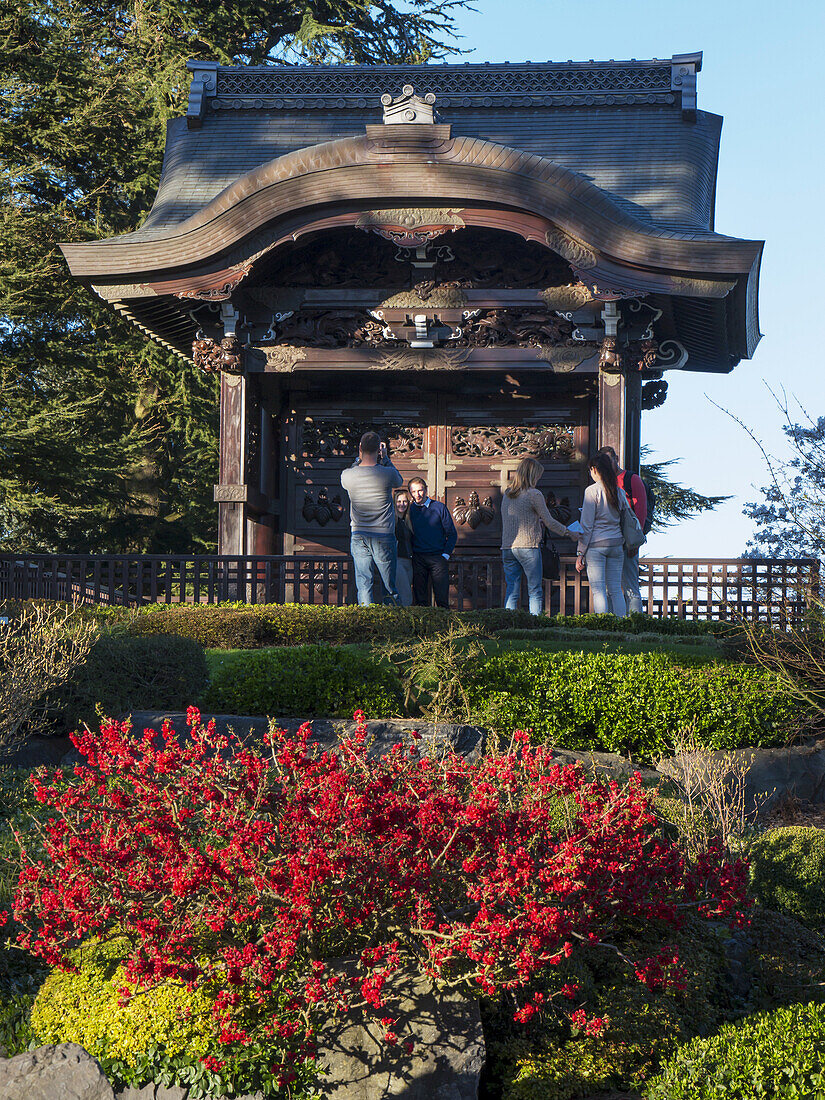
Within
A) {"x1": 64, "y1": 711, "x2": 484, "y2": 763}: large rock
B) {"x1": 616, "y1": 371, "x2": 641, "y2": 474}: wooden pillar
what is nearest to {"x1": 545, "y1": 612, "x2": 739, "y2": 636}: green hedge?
{"x1": 616, "y1": 371, "x2": 641, "y2": 474}: wooden pillar

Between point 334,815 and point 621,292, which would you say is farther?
point 621,292

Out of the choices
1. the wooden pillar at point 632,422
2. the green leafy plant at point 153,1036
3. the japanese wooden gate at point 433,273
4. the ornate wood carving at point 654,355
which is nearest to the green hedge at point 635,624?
the wooden pillar at point 632,422

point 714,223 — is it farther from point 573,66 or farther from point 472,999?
point 472,999

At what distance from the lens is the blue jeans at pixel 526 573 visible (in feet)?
42.4

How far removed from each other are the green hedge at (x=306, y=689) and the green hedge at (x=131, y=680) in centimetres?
23

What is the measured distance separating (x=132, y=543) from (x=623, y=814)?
21.2m

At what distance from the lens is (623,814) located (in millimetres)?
4664

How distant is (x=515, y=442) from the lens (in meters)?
16.6

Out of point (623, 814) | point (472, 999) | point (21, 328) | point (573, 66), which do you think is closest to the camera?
point (472, 999)

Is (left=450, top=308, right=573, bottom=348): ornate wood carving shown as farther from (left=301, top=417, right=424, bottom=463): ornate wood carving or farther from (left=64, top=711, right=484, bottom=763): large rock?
(left=64, top=711, right=484, bottom=763): large rock

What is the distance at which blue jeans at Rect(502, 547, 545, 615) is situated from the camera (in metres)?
12.9

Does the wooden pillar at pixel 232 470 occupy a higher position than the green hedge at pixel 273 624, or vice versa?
the wooden pillar at pixel 232 470

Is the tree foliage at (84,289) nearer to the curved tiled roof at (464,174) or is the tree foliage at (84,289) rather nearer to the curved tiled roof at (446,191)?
the curved tiled roof at (464,174)

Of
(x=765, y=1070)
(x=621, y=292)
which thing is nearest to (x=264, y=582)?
(x=621, y=292)
